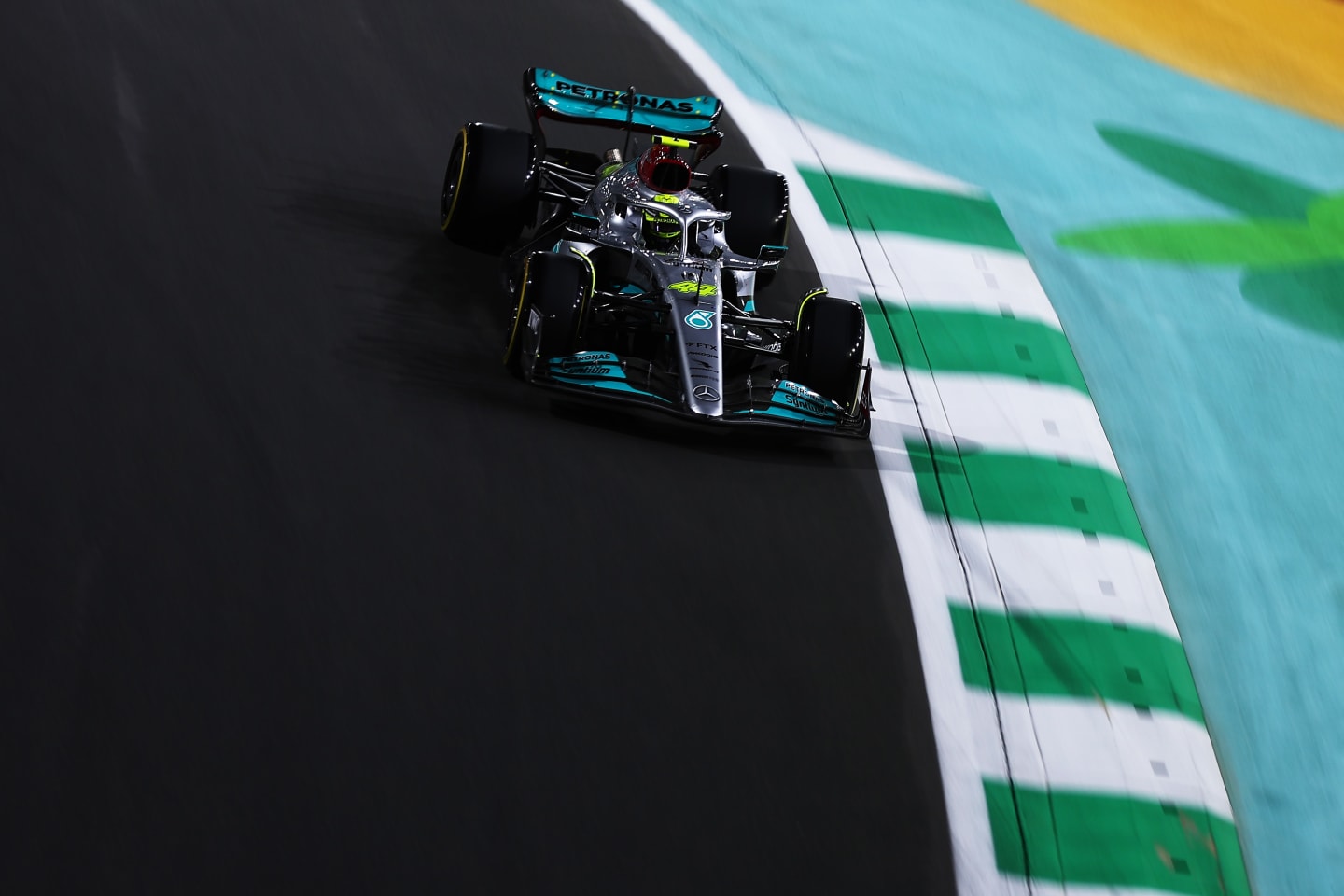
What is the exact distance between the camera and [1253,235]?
10.6m

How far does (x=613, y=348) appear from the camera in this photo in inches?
309

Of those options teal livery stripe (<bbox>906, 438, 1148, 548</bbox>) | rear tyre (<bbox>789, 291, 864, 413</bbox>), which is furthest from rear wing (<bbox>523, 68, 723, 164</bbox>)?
teal livery stripe (<bbox>906, 438, 1148, 548</bbox>)

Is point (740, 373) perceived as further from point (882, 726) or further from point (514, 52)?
point (514, 52)

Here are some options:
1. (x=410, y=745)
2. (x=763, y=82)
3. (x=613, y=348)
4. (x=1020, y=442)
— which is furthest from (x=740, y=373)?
(x=763, y=82)

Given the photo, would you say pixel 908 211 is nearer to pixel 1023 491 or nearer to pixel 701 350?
pixel 1023 491

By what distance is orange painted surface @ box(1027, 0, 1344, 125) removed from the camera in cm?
1281

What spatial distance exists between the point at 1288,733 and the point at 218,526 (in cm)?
485

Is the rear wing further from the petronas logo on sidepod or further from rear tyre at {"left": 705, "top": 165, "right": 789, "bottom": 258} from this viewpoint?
the petronas logo on sidepod

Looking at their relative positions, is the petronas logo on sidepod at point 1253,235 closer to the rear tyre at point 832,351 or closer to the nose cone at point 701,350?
the rear tyre at point 832,351

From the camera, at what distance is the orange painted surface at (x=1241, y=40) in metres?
12.8

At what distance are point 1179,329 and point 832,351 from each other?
3.22 metres

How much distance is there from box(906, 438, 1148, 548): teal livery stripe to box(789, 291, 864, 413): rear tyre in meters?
0.59

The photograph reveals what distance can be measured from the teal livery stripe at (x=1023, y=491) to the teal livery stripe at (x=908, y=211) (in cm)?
239

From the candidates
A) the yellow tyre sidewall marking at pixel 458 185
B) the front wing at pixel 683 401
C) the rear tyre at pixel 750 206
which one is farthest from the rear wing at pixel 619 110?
the front wing at pixel 683 401
